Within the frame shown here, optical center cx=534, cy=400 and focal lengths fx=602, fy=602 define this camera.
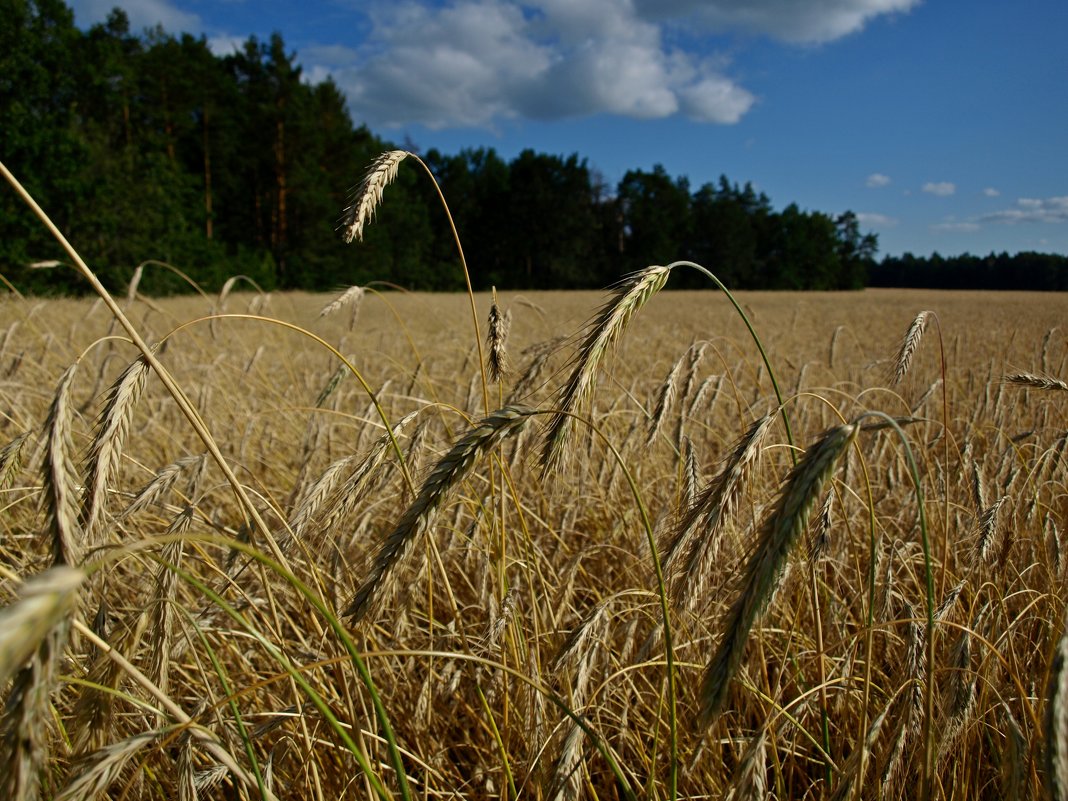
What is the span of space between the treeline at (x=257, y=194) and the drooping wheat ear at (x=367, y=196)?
6.76ft

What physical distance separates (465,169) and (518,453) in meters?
57.3

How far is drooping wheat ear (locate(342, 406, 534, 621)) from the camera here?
2.82 feet

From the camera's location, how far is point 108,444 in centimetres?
90

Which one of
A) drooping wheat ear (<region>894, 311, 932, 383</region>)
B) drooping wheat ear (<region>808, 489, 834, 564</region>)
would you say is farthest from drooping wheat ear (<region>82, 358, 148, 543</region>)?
drooping wheat ear (<region>894, 311, 932, 383</region>)

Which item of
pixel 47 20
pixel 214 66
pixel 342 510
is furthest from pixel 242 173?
pixel 342 510

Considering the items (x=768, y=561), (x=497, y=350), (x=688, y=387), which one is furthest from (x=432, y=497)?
(x=688, y=387)

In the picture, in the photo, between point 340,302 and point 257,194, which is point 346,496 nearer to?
point 340,302

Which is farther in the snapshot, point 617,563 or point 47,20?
point 47,20

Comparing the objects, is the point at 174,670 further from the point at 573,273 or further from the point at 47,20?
the point at 573,273

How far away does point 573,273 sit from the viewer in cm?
5259

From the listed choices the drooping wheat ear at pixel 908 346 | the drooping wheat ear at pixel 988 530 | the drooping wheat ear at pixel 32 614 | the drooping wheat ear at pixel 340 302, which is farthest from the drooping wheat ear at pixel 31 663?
the drooping wheat ear at pixel 908 346

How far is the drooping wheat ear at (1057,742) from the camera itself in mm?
636

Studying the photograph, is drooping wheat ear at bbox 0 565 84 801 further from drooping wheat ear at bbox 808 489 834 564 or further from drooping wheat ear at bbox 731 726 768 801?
drooping wheat ear at bbox 808 489 834 564

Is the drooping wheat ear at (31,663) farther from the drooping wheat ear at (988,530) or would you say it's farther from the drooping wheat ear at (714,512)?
the drooping wheat ear at (988,530)
